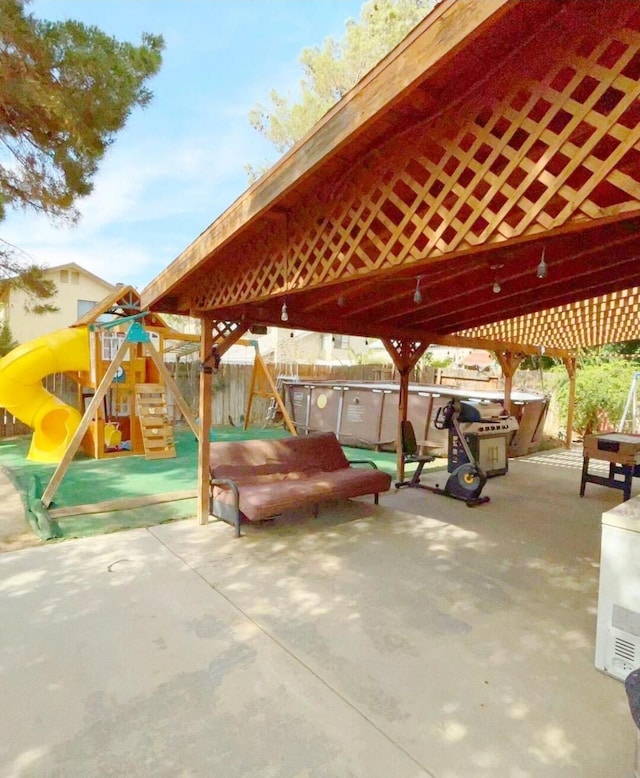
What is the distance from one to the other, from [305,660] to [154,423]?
6622 mm

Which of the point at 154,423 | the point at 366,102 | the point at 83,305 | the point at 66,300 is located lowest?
the point at 154,423

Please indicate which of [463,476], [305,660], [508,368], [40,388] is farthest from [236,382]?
[305,660]

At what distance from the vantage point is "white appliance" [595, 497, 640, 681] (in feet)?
7.42

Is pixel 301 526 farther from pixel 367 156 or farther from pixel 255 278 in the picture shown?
pixel 367 156

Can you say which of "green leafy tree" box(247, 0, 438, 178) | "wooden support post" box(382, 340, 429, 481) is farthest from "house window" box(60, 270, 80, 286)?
"wooden support post" box(382, 340, 429, 481)

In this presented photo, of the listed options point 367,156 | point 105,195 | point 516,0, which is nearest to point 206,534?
point 367,156

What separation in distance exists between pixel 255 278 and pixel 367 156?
1.44 m

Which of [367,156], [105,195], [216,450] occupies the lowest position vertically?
Answer: [216,450]

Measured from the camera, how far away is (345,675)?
238cm

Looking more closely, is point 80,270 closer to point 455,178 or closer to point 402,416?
point 402,416

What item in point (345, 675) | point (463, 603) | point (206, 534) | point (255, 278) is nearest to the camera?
point (345, 675)

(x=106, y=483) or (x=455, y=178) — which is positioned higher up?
(x=455, y=178)

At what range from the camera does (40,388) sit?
26.7 feet

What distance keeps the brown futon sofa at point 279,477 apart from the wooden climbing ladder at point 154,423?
372 cm
